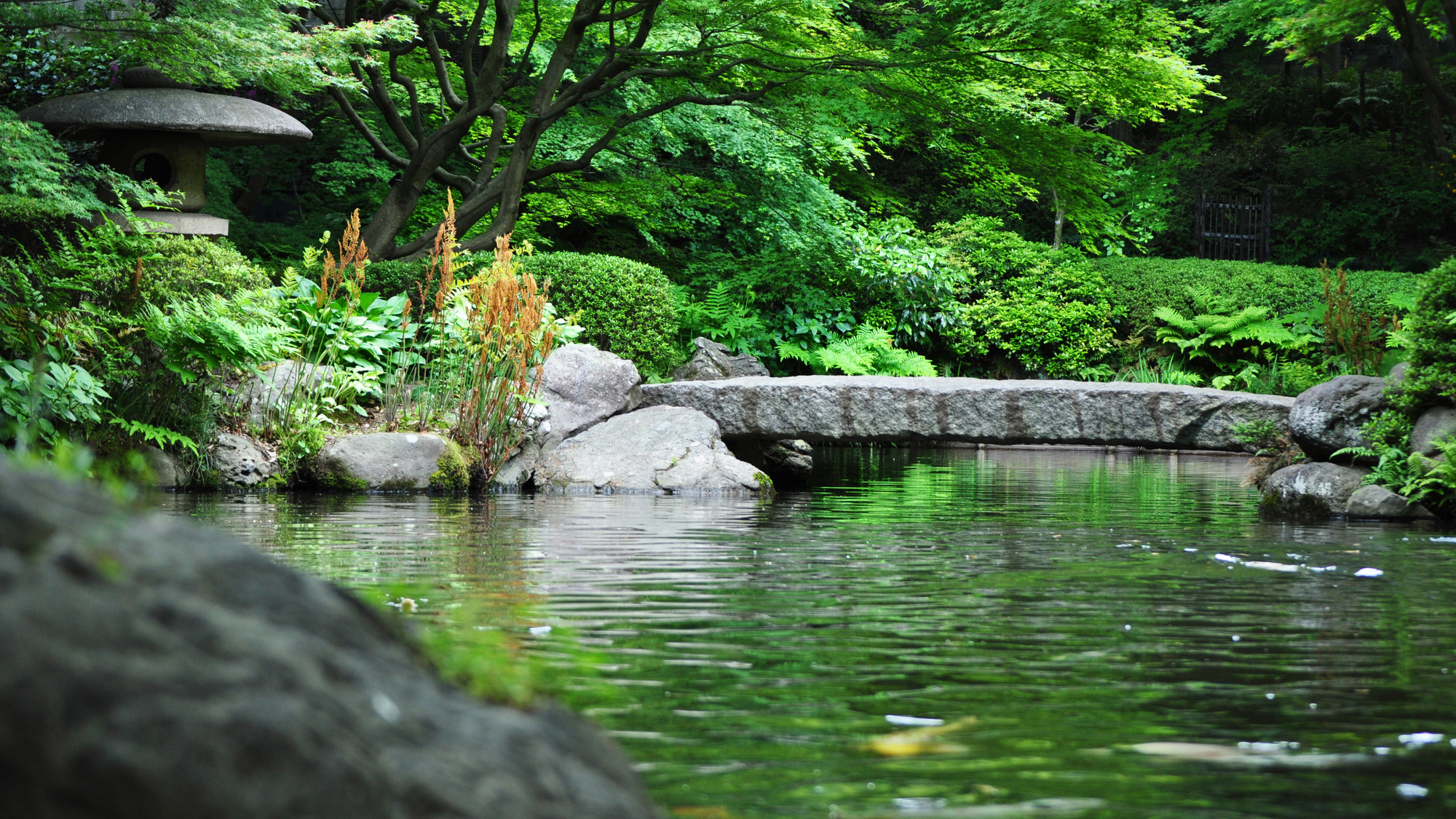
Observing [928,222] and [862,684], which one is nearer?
[862,684]

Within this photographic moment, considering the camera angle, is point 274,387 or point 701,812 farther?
point 274,387

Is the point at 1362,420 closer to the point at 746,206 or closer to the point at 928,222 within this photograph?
the point at 746,206

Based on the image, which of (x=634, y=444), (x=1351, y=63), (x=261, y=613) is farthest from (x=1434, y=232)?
(x=261, y=613)

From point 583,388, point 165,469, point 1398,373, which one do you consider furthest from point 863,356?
point 165,469

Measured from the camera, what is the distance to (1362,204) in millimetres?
20781

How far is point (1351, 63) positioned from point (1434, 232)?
20.9 ft

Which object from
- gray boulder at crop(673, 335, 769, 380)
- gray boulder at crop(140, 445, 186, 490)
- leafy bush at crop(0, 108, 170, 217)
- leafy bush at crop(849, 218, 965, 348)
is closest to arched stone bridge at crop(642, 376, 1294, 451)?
gray boulder at crop(673, 335, 769, 380)

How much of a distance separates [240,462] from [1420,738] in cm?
773

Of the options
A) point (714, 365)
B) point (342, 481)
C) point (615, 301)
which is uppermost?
point (615, 301)

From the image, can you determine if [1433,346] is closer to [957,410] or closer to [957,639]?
[957,410]

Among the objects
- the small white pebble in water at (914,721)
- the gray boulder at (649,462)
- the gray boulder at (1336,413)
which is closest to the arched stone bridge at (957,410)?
the gray boulder at (649,462)

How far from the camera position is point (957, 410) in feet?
34.6

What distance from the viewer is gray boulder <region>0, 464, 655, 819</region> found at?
1.11 metres

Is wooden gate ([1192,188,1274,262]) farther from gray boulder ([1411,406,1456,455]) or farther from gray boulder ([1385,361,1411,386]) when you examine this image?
gray boulder ([1411,406,1456,455])
